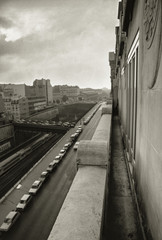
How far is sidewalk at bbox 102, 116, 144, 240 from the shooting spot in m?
6.37

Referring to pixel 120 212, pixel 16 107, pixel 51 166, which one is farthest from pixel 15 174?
pixel 16 107

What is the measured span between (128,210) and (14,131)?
5165 centimetres

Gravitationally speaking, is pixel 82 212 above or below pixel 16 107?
below

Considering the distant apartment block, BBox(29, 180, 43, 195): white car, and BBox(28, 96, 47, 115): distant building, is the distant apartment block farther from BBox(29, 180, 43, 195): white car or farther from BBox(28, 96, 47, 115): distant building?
BBox(29, 180, 43, 195): white car

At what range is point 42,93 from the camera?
114625 millimetres

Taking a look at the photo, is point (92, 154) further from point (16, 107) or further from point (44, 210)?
point (16, 107)

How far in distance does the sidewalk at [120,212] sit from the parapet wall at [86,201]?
163 cm

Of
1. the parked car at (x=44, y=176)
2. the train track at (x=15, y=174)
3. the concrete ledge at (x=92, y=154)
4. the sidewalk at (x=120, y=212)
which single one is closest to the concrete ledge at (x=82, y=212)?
A: the concrete ledge at (x=92, y=154)

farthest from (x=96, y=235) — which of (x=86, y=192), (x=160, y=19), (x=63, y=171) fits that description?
(x=63, y=171)

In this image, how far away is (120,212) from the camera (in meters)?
7.48

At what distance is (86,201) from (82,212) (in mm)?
499

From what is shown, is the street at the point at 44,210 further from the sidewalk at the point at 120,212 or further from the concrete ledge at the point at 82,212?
the concrete ledge at the point at 82,212

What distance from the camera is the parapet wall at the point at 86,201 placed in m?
4.59

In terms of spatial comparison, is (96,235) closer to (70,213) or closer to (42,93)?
(70,213)
